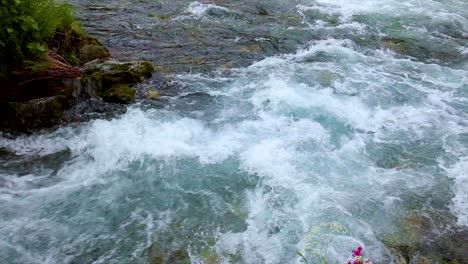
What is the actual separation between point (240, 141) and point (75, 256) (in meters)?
2.94

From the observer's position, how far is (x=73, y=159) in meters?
6.27

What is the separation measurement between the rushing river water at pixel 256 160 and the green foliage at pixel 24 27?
1.22m

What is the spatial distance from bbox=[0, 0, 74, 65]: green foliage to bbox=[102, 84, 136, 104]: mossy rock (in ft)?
3.90

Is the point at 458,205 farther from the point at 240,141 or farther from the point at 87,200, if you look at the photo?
the point at 87,200

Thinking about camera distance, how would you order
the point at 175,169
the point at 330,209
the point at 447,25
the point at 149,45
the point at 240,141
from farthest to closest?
the point at 447,25 → the point at 149,45 → the point at 240,141 → the point at 175,169 → the point at 330,209

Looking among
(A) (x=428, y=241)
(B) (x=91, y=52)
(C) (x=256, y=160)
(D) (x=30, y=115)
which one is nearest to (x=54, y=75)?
(D) (x=30, y=115)

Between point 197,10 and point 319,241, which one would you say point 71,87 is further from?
point 197,10

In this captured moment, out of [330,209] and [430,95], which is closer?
[330,209]

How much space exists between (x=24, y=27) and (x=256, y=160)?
378 cm

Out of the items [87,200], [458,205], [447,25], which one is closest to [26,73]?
[87,200]

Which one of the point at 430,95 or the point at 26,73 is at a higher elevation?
the point at 26,73

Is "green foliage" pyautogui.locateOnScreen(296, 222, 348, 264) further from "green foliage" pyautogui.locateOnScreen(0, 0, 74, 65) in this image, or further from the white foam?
the white foam

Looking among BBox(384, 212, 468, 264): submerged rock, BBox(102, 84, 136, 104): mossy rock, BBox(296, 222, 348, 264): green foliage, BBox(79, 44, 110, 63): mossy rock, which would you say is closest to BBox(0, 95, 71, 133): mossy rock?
BBox(102, 84, 136, 104): mossy rock

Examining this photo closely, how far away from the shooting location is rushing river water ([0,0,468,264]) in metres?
5.04
